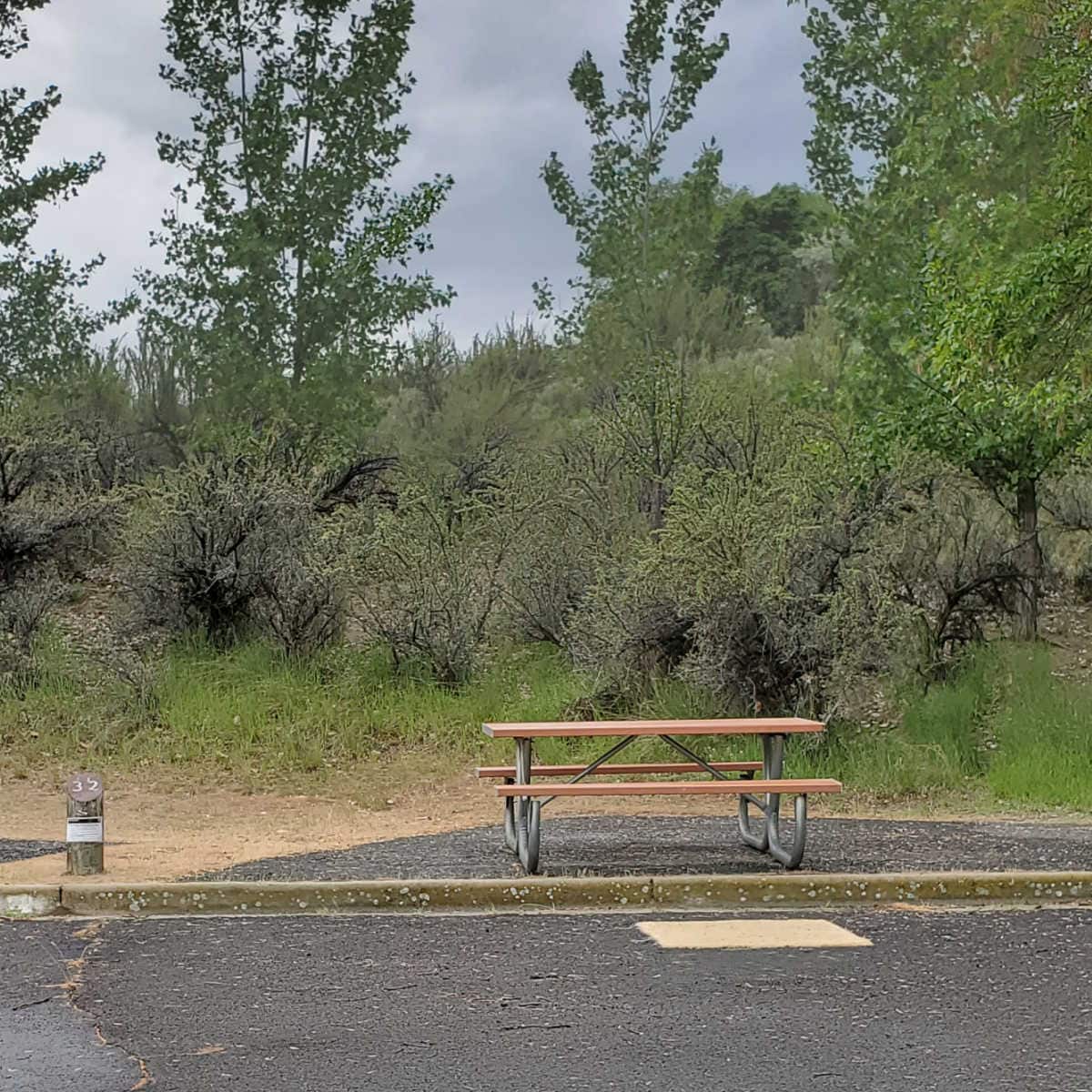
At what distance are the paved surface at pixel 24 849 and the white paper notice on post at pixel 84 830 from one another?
3.17 feet

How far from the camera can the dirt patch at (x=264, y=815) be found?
29.3 feet

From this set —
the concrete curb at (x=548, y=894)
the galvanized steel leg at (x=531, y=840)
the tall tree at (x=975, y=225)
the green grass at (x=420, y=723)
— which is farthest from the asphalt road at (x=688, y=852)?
the tall tree at (x=975, y=225)

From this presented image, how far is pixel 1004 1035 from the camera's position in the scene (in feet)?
17.1

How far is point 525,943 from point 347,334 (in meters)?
18.5

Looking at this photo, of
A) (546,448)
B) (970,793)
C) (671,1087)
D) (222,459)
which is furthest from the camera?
(546,448)

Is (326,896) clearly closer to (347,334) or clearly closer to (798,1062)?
(798,1062)

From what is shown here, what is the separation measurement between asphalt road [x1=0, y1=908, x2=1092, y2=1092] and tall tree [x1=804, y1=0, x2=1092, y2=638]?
6.75 m

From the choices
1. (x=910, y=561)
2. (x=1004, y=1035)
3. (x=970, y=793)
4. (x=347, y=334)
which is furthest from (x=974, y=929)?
(x=347, y=334)

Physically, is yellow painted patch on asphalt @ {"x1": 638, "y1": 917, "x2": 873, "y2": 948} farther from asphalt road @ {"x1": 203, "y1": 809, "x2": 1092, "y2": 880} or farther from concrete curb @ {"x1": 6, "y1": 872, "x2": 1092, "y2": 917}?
asphalt road @ {"x1": 203, "y1": 809, "x2": 1092, "y2": 880}

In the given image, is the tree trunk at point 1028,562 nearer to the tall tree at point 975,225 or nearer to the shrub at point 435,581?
the tall tree at point 975,225

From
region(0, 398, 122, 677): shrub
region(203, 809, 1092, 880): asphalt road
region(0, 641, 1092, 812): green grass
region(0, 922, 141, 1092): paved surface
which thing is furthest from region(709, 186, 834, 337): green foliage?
region(0, 922, 141, 1092): paved surface

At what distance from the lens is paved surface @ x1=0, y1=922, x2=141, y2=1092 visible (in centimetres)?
473

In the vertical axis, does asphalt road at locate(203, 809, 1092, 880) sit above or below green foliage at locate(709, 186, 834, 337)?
below

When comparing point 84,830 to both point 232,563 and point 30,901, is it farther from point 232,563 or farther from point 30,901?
point 232,563
